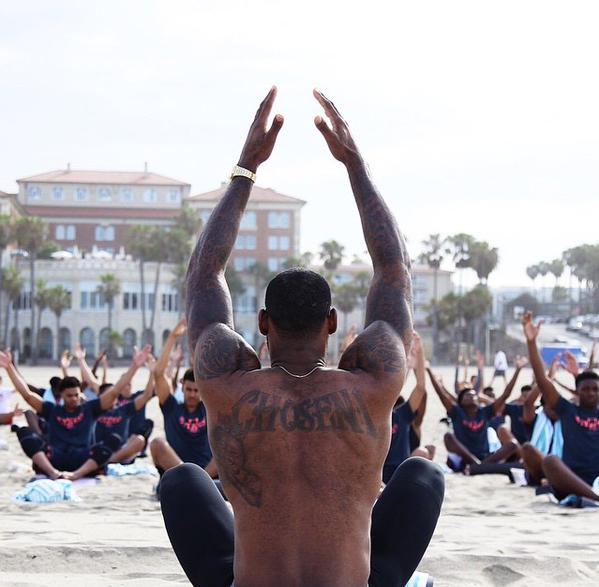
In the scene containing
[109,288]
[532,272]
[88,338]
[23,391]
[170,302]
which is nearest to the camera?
[23,391]

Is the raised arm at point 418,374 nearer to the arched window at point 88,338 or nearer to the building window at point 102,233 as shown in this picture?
the arched window at point 88,338

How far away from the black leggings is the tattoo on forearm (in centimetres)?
53

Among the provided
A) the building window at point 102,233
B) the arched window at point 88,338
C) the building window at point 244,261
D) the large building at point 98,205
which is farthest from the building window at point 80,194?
the arched window at point 88,338

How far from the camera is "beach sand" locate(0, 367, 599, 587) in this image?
5.29 meters

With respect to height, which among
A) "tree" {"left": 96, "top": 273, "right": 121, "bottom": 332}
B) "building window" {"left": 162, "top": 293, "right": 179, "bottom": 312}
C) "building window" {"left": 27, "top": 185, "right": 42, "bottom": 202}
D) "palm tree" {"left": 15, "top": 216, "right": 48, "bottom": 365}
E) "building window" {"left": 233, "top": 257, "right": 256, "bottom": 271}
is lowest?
"building window" {"left": 162, "top": 293, "right": 179, "bottom": 312}

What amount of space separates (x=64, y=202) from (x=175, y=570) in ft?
355

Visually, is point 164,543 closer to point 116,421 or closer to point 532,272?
point 116,421

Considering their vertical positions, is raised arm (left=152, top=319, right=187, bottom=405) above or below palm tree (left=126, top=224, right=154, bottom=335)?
below

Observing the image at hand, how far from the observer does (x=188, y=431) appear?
9.51 meters

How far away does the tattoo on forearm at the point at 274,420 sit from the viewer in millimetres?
3336

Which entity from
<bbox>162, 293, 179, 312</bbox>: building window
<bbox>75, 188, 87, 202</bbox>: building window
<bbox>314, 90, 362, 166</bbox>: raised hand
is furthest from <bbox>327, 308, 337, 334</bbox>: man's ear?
<bbox>75, 188, 87, 202</bbox>: building window

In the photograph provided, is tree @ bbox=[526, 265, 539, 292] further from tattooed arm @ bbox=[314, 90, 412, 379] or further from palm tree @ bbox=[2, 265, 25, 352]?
tattooed arm @ bbox=[314, 90, 412, 379]

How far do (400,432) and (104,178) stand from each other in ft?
347

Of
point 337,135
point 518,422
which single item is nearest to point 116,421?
point 518,422
